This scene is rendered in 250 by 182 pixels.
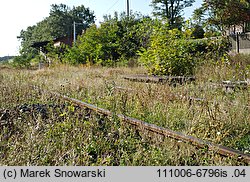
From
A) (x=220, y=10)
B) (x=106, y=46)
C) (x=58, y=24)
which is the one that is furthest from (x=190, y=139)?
(x=58, y=24)

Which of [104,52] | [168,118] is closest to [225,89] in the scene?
[168,118]

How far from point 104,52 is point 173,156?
18063mm

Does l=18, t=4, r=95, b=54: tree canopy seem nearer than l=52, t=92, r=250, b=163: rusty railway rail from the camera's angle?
No

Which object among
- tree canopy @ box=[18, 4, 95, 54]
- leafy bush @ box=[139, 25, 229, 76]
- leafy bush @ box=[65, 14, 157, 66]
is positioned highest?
tree canopy @ box=[18, 4, 95, 54]

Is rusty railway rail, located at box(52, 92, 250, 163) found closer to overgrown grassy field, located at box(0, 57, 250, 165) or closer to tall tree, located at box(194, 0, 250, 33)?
overgrown grassy field, located at box(0, 57, 250, 165)

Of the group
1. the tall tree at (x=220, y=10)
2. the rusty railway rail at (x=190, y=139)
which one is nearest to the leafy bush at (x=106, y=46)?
the tall tree at (x=220, y=10)

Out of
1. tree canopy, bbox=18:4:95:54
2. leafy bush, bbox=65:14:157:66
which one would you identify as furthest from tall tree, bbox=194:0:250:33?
tree canopy, bbox=18:4:95:54

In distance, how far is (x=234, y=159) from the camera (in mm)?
2504

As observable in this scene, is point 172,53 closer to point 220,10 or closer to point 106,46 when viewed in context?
point 220,10

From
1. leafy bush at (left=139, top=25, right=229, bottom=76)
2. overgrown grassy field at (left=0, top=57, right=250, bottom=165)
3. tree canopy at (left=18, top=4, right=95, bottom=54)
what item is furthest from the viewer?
tree canopy at (left=18, top=4, right=95, bottom=54)

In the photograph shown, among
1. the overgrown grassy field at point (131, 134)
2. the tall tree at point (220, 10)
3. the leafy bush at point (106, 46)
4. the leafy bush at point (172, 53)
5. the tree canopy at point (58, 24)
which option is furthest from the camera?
the tree canopy at point (58, 24)

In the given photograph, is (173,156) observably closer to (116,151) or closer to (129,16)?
(116,151)

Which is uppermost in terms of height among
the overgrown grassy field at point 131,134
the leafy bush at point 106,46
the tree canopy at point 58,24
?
the tree canopy at point 58,24

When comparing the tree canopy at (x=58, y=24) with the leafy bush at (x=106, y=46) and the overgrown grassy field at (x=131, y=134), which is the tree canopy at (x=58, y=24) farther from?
the overgrown grassy field at (x=131, y=134)
